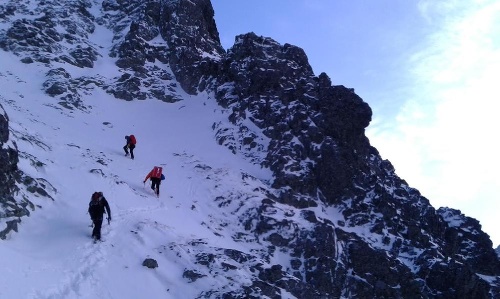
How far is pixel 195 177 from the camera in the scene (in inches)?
1465

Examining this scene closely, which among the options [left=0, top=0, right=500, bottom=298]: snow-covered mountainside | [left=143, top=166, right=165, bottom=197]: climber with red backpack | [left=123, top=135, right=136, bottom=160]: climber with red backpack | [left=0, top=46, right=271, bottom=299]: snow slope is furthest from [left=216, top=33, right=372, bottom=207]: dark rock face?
[left=123, top=135, right=136, bottom=160]: climber with red backpack

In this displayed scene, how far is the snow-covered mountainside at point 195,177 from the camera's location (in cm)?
2052

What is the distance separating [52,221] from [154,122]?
27.2 meters

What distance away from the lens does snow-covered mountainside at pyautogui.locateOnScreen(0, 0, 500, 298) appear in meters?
20.5

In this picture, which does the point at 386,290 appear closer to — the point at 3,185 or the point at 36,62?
the point at 3,185

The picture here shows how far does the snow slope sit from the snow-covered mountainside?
0.10 metres

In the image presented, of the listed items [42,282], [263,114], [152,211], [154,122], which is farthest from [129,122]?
[42,282]

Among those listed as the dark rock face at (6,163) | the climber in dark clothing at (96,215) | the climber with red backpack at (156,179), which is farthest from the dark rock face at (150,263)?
the climber with red backpack at (156,179)

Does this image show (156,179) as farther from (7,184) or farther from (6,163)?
(7,184)

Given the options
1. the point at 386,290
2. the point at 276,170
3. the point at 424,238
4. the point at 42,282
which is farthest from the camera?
the point at 276,170

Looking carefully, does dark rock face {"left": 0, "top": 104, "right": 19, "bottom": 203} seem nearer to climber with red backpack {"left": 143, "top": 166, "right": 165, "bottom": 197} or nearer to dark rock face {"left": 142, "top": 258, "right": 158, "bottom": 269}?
dark rock face {"left": 142, "top": 258, "right": 158, "bottom": 269}

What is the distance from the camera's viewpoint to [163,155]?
41.2 meters

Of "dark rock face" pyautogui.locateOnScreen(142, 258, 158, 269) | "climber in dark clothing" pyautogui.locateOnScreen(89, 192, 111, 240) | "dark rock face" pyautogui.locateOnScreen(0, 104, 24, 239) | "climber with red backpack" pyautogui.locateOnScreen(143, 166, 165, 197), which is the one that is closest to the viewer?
"dark rock face" pyautogui.locateOnScreen(0, 104, 24, 239)

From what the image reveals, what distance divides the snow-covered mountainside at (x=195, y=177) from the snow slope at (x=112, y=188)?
0.10 meters
